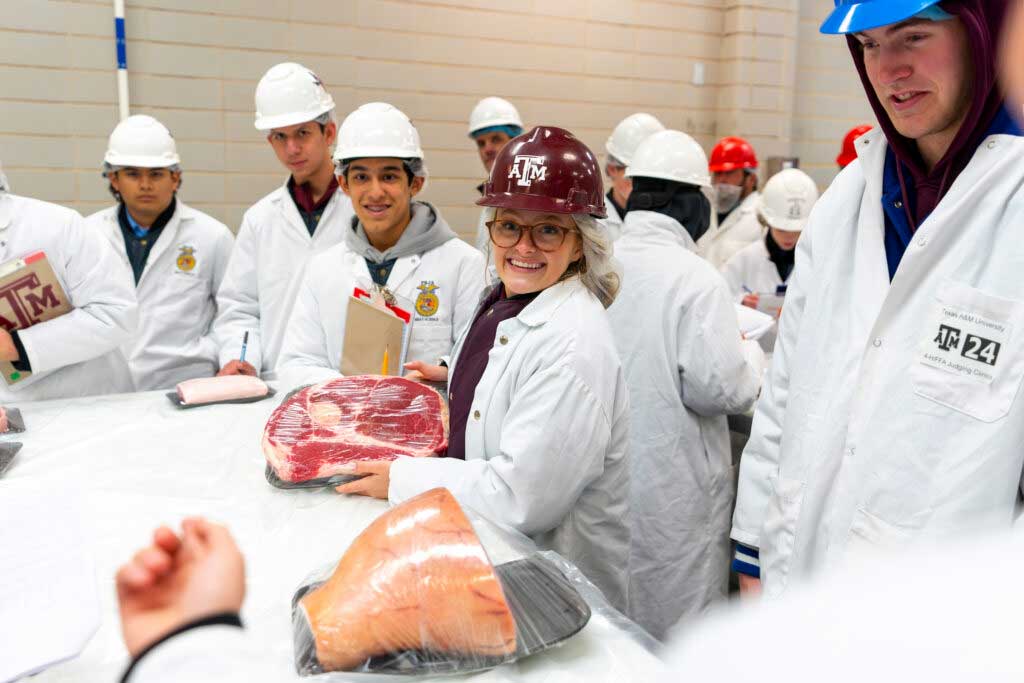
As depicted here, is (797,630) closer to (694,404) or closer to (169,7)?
(694,404)

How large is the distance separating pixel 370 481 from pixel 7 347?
1.47 meters

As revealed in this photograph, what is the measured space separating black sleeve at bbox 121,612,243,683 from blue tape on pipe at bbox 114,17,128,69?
534cm

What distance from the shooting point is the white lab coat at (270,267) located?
11.9 feet

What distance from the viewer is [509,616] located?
4.00 feet

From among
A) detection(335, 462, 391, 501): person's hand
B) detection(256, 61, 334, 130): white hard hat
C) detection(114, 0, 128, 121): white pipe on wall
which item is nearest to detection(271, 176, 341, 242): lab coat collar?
detection(256, 61, 334, 130): white hard hat

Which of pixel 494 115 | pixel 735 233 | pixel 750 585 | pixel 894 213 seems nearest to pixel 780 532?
pixel 750 585

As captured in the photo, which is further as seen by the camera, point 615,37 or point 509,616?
point 615,37

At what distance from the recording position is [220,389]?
262 cm

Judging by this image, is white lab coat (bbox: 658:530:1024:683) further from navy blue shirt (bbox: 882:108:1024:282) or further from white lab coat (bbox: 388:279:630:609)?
white lab coat (bbox: 388:279:630:609)

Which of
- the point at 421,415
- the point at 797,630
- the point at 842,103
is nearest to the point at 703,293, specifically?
the point at 421,415

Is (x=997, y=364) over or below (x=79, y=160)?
below

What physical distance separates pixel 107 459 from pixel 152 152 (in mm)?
2077

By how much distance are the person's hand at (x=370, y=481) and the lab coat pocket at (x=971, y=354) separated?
116 centimetres

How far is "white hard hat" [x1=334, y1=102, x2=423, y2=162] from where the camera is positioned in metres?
2.80
